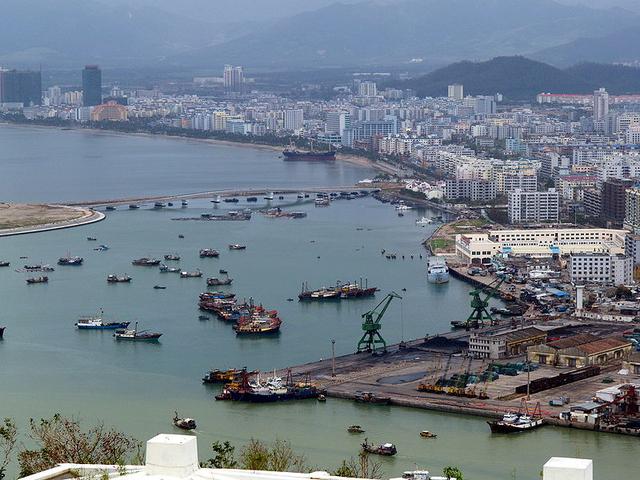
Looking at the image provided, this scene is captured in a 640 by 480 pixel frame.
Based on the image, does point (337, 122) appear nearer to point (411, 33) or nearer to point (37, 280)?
point (37, 280)

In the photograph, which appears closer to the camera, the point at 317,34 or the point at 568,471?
the point at 568,471

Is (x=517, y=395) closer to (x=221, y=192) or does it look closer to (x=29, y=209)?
(x=29, y=209)

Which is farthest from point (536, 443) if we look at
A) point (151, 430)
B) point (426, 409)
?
point (151, 430)

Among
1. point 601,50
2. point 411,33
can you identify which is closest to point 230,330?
point 601,50

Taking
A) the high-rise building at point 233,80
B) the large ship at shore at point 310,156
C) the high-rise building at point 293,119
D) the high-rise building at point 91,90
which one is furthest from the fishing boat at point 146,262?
the high-rise building at point 233,80

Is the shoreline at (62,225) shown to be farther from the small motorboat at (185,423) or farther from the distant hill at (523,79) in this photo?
the distant hill at (523,79)

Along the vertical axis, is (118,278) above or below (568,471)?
below
